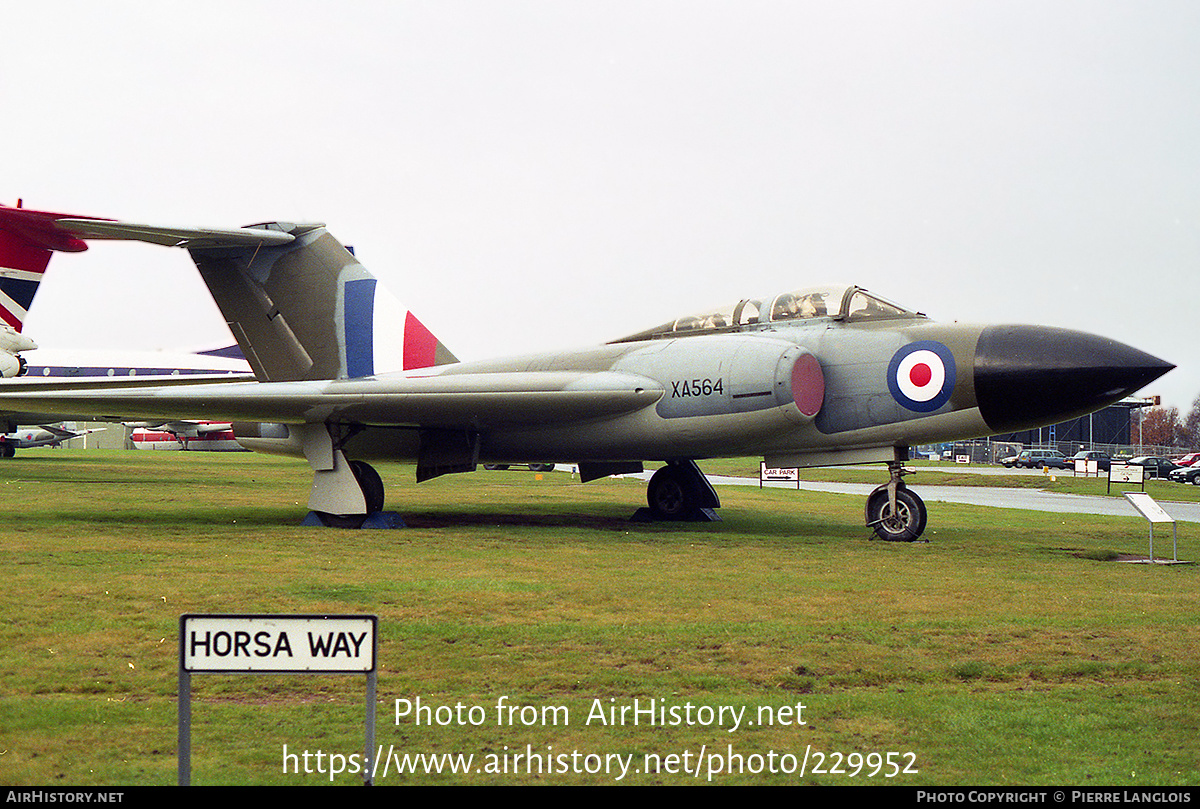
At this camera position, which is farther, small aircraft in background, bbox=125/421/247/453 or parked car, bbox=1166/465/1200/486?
small aircraft in background, bbox=125/421/247/453

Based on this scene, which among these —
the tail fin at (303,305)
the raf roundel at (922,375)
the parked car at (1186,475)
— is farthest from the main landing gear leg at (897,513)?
the parked car at (1186,475)

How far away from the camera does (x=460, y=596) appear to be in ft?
25.7

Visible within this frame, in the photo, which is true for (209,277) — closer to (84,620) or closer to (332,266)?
(332,266)

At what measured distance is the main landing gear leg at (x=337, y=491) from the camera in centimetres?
1392

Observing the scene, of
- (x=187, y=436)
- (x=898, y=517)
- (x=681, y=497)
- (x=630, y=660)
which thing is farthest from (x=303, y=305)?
(x=187, y=436)

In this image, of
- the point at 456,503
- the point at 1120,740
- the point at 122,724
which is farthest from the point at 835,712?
the point at 456,503

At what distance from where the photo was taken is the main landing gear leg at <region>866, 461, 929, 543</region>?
41.0 feet

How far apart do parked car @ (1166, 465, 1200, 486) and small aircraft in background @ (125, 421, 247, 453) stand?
43730 millimetres

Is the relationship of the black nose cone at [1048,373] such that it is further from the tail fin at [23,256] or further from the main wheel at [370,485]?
the tail fin at [23,256]

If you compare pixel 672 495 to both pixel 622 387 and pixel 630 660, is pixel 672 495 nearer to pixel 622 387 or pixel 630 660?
pixel 622 387

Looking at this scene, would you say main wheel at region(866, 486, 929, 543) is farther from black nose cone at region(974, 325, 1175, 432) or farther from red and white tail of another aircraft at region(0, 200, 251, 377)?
red and white tail of another aircraft at region(0, 200, 251, 377)

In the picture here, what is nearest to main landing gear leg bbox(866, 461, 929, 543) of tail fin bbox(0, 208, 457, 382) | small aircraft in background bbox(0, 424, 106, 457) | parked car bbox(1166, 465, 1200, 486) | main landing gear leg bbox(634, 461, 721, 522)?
main landing gear leg bbox(634, 461, 721, 522)

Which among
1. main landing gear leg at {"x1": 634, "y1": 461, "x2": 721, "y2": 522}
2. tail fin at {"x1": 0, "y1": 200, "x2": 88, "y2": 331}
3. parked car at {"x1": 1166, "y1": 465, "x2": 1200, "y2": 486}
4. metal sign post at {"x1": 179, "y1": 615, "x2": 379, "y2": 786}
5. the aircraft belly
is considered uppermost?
tail fin at {"x1": 0, "y1": 200, "x2": 88, "y2": 331}

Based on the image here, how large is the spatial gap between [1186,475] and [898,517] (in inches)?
1711
